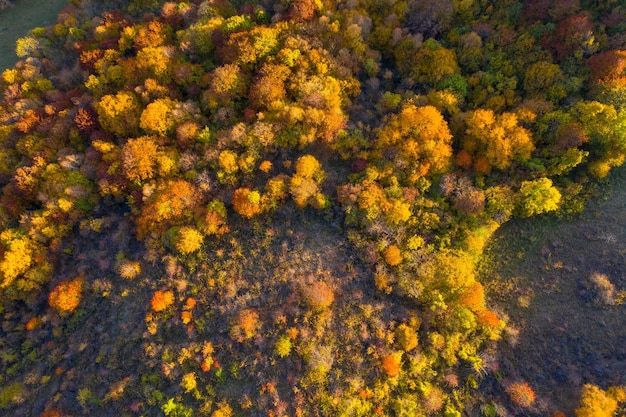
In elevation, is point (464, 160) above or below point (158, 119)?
below

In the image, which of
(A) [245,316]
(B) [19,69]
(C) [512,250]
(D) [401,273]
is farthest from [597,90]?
(B) [19,69]

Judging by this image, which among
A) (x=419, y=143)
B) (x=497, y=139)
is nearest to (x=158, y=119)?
(x=419, y=143)

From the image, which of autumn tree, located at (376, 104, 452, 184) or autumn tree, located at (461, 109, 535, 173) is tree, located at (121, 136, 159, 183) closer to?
autumn tree, located at (376, 104, 452, 184)

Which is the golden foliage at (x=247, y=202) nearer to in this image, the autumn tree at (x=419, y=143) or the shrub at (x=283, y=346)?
the shrub at (x=283, y=346)

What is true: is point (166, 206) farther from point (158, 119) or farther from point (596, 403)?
point (596, 403)

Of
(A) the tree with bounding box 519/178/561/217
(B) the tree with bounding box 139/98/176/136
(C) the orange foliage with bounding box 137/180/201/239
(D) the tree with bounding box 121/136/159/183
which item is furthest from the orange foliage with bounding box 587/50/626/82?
(D) the tree with bounding box 121/136/159/183

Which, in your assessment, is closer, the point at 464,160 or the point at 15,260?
the point at 15,260

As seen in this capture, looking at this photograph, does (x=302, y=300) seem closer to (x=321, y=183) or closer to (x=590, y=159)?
(x=321, y=183)
